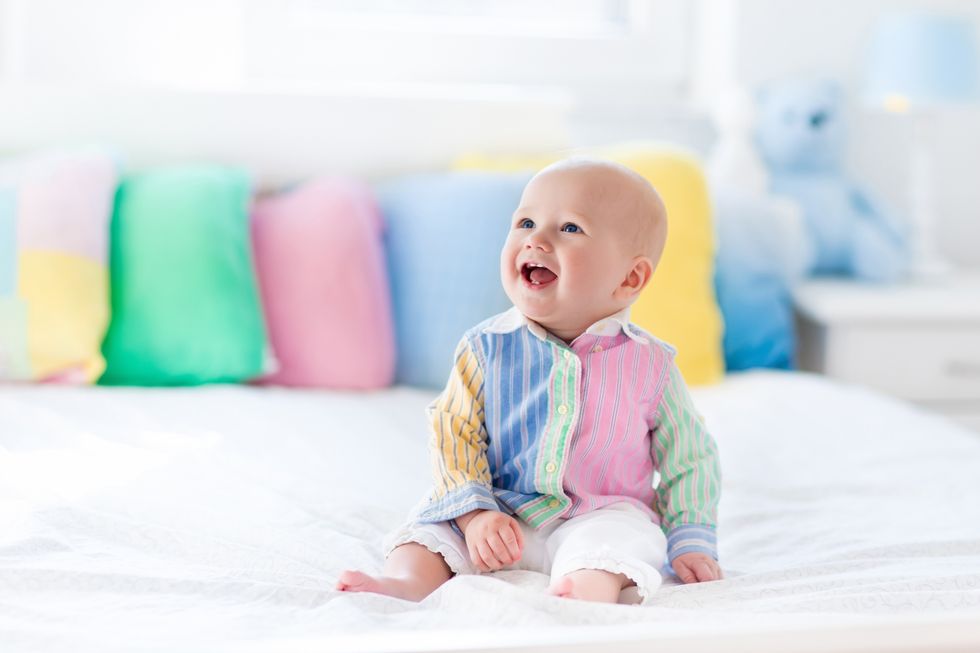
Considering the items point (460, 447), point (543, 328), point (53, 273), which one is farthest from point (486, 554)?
point (53, 273)

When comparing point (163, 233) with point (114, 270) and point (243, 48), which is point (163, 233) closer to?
point (114, 270)

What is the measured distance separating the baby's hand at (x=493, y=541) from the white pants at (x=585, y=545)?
0.03 meters

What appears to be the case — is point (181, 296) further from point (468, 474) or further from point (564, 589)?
point (564, 589)

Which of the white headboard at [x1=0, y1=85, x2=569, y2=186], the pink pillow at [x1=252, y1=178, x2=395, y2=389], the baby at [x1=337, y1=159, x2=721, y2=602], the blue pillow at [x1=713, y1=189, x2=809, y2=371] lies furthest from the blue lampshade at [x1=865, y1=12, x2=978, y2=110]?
the baby at [x1=337, y1=159, x2=721, y2=602]

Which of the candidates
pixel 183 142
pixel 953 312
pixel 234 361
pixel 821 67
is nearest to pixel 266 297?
pixel 234 361

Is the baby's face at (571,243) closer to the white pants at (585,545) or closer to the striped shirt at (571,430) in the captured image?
the striped shirt at (571,430)

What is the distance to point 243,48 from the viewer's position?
8.00 ft

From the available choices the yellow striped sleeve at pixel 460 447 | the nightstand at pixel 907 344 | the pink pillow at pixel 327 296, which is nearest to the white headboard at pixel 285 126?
the pink pillow at pixel 327 296

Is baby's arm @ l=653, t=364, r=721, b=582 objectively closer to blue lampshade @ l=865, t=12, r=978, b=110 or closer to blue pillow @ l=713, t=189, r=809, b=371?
blue pillow @ l=713, t=189, r=809, b=371

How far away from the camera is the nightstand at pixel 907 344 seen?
2096 mm

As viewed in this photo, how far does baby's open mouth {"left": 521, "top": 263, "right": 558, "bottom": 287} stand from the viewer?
3.25 feet

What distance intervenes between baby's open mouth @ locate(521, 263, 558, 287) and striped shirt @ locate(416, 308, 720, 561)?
5 cm

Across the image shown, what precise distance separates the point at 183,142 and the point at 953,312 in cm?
143

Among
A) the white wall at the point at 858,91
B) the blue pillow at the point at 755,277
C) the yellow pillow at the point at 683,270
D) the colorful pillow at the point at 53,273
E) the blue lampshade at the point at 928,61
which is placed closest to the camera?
the colorful pillow at the point at 53,273
